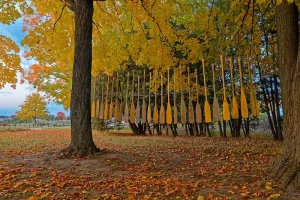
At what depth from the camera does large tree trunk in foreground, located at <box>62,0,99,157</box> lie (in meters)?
4.90

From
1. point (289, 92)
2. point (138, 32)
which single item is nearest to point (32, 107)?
point (138, 32)

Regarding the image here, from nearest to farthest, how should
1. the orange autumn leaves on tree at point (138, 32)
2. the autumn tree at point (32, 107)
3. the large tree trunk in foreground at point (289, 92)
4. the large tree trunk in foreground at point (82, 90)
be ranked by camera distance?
the large tree trunk in foreground at point (289, 92) < the large tree trunk in foreground at point (82, 90) < the orange autumn leaves on tree at point (138, 32) < the autumn tree at point (32, 107)

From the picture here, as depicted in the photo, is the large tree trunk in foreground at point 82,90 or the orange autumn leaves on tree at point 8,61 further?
the orange autumn leaves on tree at point 8,61

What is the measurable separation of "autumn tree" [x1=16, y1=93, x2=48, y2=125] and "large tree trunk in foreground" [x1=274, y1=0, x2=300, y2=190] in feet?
70.6

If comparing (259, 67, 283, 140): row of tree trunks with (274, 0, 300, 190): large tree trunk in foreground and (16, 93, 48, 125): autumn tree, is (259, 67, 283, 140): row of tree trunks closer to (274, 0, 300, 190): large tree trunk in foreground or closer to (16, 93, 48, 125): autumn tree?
(274, 0, 300, 190): large tree trunk in foreground

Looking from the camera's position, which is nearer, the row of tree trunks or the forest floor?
the forest floor

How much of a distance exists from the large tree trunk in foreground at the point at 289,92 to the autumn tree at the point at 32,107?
21515 mm

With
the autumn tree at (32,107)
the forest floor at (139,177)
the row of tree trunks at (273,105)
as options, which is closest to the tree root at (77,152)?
the forest floor at (139,177)

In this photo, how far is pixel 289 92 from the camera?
322 centimetres

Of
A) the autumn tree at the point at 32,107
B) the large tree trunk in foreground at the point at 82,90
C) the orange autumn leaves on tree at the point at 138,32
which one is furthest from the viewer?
the autumn tree at the point at 32,107

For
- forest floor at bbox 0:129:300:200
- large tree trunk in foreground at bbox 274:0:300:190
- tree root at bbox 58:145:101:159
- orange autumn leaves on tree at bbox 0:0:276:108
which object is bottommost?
forest floor at bbox 0:129:300:200

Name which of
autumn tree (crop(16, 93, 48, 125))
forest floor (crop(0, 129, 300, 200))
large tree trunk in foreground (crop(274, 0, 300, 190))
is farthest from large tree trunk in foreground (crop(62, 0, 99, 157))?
autumn tree (crop(16, 93, 48, 125))

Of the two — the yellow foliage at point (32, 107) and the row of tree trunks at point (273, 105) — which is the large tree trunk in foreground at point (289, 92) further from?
the yellow foliage at point (32, 107)

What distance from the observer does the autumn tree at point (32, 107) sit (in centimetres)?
2183
